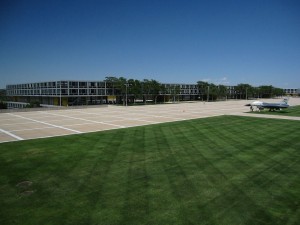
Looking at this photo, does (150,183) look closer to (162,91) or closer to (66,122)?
(66,122)

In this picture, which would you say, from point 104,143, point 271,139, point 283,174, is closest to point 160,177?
point 283,174

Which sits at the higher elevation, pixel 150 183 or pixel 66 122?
pixel 66 122

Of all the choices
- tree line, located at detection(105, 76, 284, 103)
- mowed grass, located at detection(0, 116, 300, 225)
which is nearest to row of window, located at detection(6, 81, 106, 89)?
tree line, located at detection(105, 76, 284, 103)

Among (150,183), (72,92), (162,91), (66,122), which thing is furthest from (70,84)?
(150,183)

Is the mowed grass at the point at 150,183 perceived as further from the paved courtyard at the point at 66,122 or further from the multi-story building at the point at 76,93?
the multi-story building at the point at 76,93

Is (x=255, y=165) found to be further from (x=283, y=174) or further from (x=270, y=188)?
(x=270, y=188)

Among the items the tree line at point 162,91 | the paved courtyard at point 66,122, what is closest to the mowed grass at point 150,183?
the paved courtyard at point 66,122

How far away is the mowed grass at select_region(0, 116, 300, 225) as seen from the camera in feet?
32.1

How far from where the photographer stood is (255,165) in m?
16.0

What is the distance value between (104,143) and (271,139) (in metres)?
15.4

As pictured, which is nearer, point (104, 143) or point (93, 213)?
point (93, 213)

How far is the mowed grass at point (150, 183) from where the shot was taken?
978 cm

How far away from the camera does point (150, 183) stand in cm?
1296

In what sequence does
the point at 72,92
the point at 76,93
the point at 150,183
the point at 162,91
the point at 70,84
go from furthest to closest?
the point at 162,91, the point at 76,93, the point at 72,92, the point at 70,84, the point at 150,183
